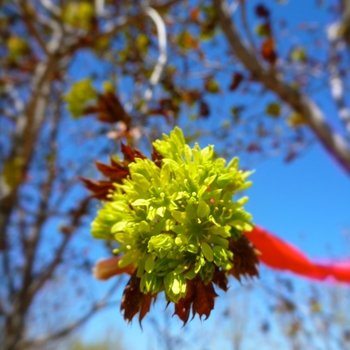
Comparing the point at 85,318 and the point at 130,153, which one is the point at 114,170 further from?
the point at 85,318

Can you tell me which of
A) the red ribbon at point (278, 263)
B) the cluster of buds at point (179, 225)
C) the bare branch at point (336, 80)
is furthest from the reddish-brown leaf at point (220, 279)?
the bare branch at point (336, 80)

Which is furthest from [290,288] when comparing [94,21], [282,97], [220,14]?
[94,21]

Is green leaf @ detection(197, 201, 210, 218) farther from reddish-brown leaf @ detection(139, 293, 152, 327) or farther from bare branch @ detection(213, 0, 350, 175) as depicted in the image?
bare branch @ detection(213, 0, 350, 175)

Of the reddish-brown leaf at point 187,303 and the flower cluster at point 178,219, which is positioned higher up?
the flower cluster at point 178,219

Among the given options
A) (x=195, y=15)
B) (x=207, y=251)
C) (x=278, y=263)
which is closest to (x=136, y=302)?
(x=207, y=251)

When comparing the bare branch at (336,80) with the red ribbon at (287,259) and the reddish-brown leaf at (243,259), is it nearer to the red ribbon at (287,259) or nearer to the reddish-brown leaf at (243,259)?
the red ribbon at (287,259)

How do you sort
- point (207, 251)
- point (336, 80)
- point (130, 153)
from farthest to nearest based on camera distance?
point (336, 80), point (130, 153), point (207, 251)

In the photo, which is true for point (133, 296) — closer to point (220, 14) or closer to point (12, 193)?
point (220, 14)

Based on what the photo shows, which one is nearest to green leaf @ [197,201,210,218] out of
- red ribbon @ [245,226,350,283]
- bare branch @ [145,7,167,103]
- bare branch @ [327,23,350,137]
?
red ribbon @ [245,226,350,283]
